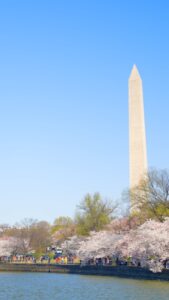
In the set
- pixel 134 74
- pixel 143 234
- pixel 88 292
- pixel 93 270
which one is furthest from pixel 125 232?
pixel 88 292

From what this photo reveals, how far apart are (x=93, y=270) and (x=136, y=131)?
48.3 ft

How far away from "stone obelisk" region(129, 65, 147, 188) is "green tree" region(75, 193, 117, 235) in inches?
389

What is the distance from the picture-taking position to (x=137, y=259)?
44562mm

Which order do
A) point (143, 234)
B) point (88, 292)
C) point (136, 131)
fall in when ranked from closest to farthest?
point (88, 292), point (143, 234), point (136, 131)

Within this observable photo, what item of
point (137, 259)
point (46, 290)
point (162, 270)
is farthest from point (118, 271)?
point (46, 290)

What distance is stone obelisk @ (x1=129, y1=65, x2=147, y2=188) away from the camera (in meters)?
53.5

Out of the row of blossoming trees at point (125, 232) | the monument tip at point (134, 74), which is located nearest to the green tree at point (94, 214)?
the row of blossoming trees at point (125, 232)

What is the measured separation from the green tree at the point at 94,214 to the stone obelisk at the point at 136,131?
9890 millimetres

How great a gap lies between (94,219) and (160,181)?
19.1m

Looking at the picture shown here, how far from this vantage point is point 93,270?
4953 centimetres

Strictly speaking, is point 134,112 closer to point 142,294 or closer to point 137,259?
point 137,259

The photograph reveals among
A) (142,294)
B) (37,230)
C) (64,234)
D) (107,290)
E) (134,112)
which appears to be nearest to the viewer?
(142,294)

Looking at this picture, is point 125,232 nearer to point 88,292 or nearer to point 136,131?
point 136,131

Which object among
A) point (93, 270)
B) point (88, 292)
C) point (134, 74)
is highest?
point (134, 74)
